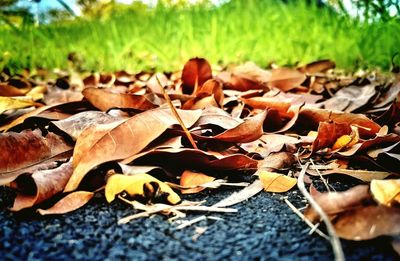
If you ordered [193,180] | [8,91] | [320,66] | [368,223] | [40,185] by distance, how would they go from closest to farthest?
[368,223] < [40,185] < [193,180] < [8,91] < [320,66]

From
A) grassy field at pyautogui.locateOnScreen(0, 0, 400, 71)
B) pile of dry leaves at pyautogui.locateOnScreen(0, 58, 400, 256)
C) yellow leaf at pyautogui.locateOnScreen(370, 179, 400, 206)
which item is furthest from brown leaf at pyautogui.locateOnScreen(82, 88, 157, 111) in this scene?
grassy field at pyautogui.locateOnScreen(0, 0, 400, 71)

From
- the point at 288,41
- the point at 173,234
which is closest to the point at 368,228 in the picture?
the point at 173,234

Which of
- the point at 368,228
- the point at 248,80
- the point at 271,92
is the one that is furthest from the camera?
the point at 248,80

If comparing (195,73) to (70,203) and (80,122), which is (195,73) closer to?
(80,122)

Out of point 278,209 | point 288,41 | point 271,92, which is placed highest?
point 288,41

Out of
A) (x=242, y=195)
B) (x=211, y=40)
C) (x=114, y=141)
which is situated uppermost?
(x=211, y=40)

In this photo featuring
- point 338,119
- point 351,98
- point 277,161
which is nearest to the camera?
point 277,161

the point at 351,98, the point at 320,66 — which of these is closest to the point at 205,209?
the point at 351,98

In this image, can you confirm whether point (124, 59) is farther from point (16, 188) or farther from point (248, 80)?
point (16, 188)
